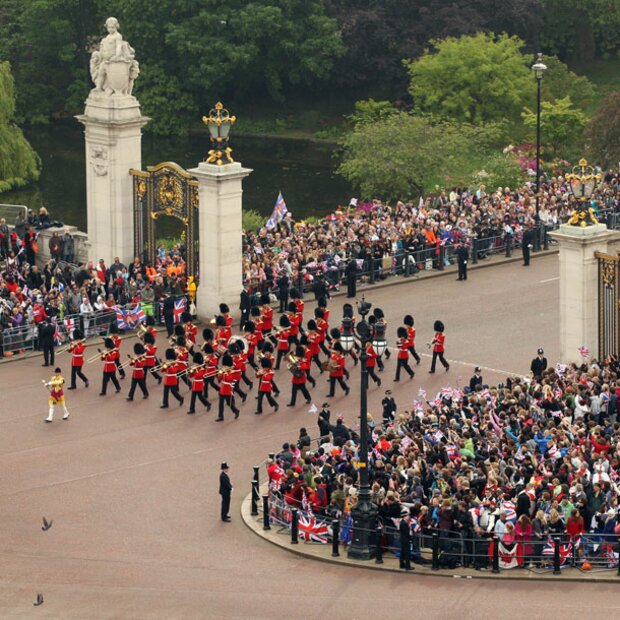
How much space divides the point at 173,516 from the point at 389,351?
39.6ft

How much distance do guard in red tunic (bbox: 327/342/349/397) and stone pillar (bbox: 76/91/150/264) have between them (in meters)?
11.2

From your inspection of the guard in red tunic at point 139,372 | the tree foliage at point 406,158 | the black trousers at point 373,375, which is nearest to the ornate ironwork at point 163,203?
the guard in red tunic at point 139,372

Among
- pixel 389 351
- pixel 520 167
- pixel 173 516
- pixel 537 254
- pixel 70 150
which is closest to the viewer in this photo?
pixel 173 516

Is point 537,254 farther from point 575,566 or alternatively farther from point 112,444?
point 575,566

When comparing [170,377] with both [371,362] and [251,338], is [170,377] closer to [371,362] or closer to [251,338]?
[251,338]

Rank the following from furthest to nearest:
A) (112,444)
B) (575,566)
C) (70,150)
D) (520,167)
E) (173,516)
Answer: (70,150) → (520,167) → (112,444) → (173,516) → (575,566)

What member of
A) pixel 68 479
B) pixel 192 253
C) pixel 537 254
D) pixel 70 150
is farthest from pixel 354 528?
pixel 70 150

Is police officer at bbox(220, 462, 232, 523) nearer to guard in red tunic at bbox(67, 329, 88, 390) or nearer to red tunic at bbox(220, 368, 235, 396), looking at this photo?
red tunic at bbox(220, 368, 235, 396)

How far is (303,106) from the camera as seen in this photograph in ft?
325

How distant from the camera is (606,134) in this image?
73.9 meters

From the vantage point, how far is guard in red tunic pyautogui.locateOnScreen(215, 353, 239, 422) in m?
45.8

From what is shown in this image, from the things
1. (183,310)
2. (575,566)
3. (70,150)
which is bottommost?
(575,566)

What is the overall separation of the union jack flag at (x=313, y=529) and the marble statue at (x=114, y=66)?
784 inches

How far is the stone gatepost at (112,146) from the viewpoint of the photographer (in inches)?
2207
